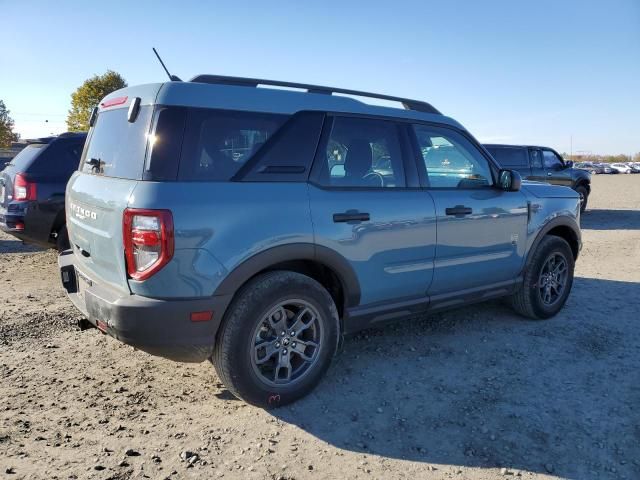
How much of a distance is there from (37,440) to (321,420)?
5.33ft

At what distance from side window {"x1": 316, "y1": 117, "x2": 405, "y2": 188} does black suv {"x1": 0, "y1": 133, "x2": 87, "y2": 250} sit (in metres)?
4.21

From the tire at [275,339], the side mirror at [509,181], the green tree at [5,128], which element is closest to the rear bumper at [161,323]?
the tire at [275,339]

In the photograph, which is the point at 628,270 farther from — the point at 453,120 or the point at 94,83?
the point at 94,83

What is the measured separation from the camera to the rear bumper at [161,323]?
8.80 feet

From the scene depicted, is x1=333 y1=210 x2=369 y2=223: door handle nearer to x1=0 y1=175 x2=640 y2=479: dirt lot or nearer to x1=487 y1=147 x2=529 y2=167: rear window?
x1=0 y1=175 x2=640 y2=479: dirt lot

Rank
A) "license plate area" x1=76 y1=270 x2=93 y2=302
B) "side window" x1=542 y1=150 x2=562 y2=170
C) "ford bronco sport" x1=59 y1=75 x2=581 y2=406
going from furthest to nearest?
"side window" x1=542 y1=150 x2=562 y2=170, "license plate area" x1=76 y1=270 x2=93 y2=302, "ford bronco sport" x1=59 y1=75 x2=581 y2=406

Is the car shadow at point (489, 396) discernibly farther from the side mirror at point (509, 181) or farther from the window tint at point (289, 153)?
the window tint at point (289, 153)

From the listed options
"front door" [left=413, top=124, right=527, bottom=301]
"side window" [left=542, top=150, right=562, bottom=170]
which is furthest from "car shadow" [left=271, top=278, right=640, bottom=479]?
"side window" [left=542, top=150, right=562, bottom=170]

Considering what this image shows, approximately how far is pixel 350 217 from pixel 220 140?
977mm

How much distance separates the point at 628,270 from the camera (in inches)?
278

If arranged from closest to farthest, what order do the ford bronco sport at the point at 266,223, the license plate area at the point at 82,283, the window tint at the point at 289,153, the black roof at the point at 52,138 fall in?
the ford bronco sport at the point at 266,223, the window tint at the point at 289,153, the license plate area at the point at 82,283, the black roof at the point at 52,138

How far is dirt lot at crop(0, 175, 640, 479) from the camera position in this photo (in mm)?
2623

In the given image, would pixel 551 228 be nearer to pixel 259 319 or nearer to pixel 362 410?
pixel 362 410

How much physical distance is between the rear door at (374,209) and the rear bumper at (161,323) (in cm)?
87
